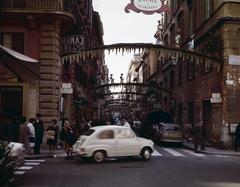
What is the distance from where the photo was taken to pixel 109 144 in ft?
69.9

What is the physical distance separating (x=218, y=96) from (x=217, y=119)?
1955mm

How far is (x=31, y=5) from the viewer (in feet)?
90.2

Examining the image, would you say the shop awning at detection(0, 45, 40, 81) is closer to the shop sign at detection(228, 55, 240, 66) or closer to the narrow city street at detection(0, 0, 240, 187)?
the narrow city street at detection(0, 0, 240, 187)

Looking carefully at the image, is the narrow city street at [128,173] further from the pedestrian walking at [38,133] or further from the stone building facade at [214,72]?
the stone building facade at [214,72]

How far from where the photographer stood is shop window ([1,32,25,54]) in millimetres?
27797

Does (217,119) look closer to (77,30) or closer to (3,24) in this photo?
(77,30)

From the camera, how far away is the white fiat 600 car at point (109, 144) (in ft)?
68.9

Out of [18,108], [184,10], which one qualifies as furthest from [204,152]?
[184,10]

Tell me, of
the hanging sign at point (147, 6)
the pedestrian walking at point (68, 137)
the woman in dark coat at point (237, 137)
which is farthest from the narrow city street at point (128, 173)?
the hanging sign at point (147, 6)

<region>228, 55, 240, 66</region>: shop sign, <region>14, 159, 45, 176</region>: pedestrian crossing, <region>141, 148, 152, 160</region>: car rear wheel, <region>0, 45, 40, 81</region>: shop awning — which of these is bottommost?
<region>14, 159, 45, 176</region>: pedestrian crossing

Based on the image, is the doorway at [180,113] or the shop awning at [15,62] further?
the doorway at [180,113]

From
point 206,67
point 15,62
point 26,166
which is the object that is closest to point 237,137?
point 206,67

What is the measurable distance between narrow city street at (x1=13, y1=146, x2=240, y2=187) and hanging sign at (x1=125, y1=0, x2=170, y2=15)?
749cm

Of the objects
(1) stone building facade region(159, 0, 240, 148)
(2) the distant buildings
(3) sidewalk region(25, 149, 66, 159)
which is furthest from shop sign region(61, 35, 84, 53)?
(3) sidewalk region(25, 149, 66, 159)
